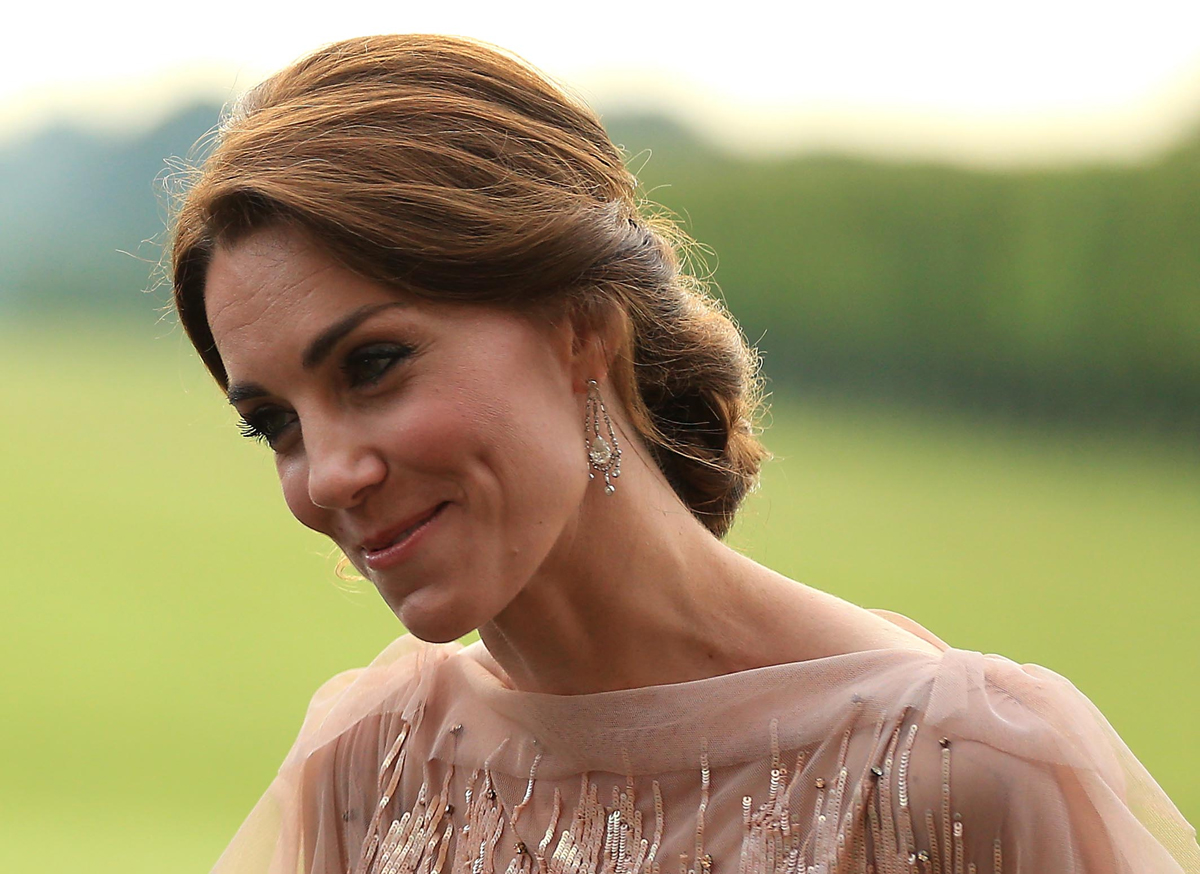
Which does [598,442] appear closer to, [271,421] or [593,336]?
[593,336]

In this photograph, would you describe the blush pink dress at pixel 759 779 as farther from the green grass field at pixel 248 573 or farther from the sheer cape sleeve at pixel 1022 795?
the green grass field at pixel 248 573

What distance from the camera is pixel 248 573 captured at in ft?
15.5

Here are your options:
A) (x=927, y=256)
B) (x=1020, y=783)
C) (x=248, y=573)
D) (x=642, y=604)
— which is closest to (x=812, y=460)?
(x=927, y=256)

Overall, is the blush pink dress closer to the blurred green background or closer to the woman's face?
the woman's face

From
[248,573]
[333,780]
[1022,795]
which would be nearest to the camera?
[1022,795]

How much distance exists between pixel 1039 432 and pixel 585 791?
114 inches

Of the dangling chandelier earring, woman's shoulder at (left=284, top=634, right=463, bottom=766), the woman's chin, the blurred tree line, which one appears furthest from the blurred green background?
the woman's chin

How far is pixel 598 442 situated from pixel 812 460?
A: 3.11 metres

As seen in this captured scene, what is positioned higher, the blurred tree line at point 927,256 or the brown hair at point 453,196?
the blurred tree line at point 927,256

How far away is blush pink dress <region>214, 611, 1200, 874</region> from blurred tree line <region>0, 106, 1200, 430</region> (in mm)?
2413

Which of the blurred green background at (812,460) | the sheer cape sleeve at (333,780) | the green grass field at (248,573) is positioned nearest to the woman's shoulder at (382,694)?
the sheer cape sleeve at (333,780)

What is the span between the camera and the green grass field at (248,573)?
377 cm

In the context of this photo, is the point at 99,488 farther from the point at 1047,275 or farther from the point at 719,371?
the point at 719,371

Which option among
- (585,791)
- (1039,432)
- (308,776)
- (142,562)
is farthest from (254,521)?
(585,791)
